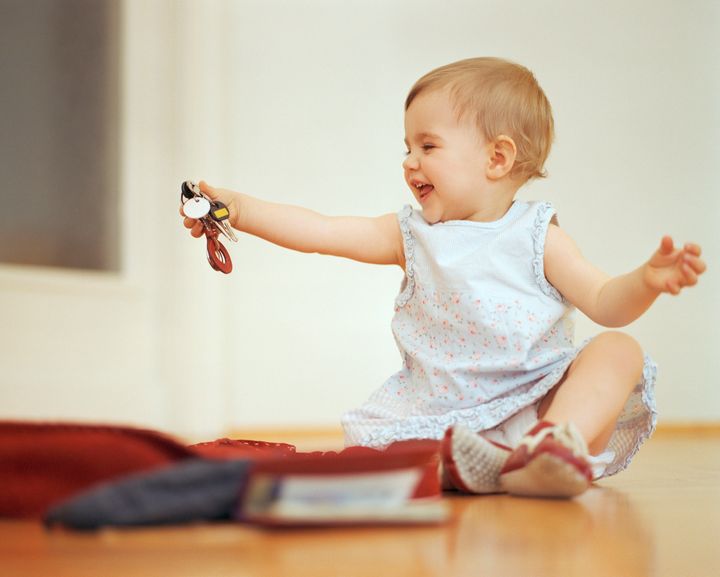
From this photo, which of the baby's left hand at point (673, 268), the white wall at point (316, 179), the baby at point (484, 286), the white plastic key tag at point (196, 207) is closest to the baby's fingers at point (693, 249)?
the baby's left hand at point (673, 268)

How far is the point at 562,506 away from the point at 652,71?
7.54 feet

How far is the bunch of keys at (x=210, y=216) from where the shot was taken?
3.39 ft

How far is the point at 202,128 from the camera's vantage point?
2.51 metres

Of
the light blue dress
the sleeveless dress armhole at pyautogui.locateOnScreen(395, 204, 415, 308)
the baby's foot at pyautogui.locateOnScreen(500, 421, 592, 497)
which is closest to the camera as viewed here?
the baby's foot at pyautogui.locateOnScreen(500, 421, 592, 497)

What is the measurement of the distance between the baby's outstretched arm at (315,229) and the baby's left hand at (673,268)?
0.41 metres

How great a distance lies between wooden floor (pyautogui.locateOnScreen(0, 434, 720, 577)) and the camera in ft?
1.45

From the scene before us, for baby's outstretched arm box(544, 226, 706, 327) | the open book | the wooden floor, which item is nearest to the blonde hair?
baby's outstretched arm box(544, 226, 706, 327)

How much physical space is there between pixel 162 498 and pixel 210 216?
2.06 feet

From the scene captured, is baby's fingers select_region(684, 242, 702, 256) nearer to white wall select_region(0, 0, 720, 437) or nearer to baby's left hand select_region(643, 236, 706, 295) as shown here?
baby's left hand select_region(643, 236, 706, 295)

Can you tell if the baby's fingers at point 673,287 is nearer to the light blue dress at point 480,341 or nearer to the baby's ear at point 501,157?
the light blue dress at point 480,341

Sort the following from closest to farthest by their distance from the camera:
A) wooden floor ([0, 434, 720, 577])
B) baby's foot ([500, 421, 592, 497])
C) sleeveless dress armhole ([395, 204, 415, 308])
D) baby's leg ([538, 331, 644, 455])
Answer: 1. wooden floor ([0, 434, 720, 577])
2. baby's foot ([500, 421, 592, 497])
3. baby's leg ([538, 331, 644, 455])
4. sleeveless dress armhole ([395, 204, 415, 308])

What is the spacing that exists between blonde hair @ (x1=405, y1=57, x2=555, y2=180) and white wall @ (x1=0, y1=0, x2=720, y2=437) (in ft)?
4.11

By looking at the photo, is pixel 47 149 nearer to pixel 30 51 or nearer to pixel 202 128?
pixel 30 51

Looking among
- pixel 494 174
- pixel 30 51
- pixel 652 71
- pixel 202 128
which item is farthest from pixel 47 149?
pixel 652 71
